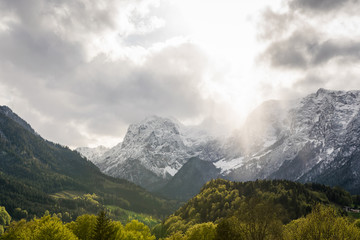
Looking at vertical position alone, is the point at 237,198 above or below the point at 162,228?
above

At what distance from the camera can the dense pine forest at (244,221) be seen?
58.7 meters

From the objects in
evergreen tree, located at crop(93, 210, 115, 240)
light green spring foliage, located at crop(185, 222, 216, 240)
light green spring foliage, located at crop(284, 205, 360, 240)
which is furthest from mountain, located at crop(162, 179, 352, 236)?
light green spring foliage, located at crop(284, 205, 360, 240)

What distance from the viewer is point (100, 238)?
3253 inches

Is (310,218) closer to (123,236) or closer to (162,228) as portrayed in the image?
(123,236)

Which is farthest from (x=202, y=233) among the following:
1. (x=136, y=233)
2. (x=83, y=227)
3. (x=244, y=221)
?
(x=83, y=227)

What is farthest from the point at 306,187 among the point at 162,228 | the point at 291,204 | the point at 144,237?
the point at 144,237

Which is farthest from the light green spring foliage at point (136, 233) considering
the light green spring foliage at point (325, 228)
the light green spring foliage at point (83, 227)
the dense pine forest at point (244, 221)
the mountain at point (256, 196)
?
the light green spring foliage at point (325, 228)

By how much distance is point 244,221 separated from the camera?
69875mm

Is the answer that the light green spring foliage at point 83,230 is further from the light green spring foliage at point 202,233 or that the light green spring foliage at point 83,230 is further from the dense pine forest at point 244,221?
the light green spring foliage at point 202,233

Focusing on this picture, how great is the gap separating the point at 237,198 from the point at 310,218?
123m

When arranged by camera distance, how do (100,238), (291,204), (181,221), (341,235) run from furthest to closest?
(181,221) → (291,204) → (100,238) → (341,235)

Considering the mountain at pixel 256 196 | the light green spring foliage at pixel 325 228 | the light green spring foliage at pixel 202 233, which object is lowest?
the light green spring foliage at pixel 202 233

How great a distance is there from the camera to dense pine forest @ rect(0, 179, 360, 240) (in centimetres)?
5869

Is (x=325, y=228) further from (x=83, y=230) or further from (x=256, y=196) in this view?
(x=256, y=196)
